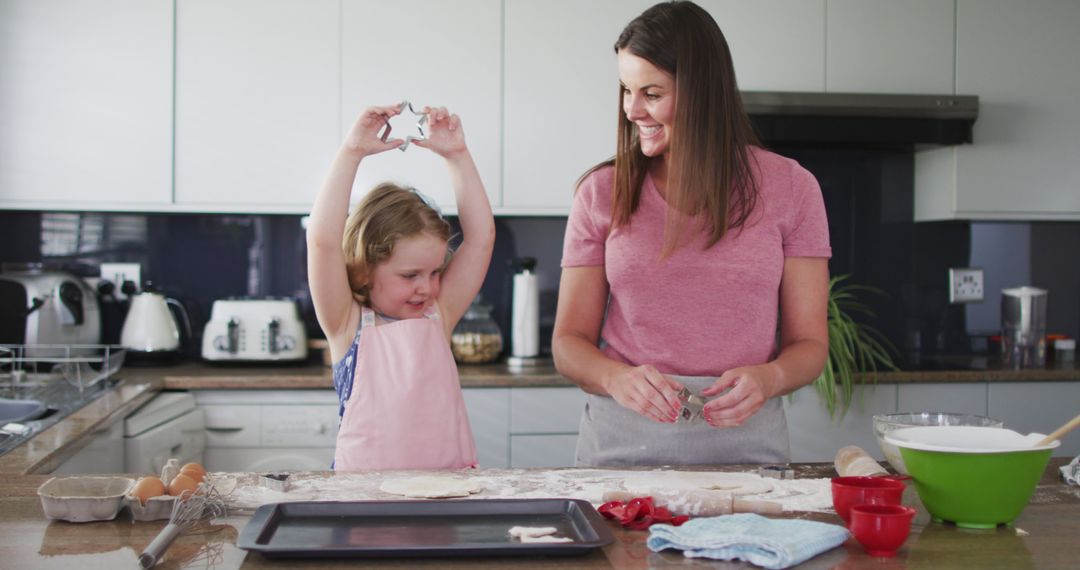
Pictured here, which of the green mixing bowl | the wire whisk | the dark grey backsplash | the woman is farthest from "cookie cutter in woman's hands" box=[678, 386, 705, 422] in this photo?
the dark grey backsplash

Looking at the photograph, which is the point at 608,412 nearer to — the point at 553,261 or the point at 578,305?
the point at 578,305

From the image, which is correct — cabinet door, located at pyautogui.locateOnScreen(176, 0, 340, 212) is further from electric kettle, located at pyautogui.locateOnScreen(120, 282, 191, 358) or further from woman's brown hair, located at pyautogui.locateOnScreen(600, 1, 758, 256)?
woman's brown hair, located at pyautogui.locateOnScreen(600, 1, 758, 256)

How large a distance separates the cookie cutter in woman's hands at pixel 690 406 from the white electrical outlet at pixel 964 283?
7.52 ft

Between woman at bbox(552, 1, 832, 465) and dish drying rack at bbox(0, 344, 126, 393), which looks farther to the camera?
dish drying rack at bbox(0, 344, 126, 393)

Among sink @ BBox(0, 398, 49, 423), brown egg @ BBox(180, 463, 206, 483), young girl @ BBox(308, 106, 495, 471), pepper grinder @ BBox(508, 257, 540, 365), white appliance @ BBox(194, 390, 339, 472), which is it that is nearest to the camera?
brown egg @ BBox(180, 463, 206, 483)

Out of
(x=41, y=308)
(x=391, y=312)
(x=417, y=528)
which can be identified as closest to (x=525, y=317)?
(x=41, y=308)

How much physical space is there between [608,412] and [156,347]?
6.40 ft

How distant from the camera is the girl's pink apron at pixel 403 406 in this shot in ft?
5.41

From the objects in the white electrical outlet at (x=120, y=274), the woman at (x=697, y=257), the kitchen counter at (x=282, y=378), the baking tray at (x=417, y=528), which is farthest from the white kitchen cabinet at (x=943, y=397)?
the white electrical outlet at (x=120, y=274)

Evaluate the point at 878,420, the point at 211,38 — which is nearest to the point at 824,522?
the point at 878,420

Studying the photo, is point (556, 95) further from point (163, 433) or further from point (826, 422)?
point (163, 433)

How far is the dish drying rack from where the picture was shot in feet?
8.22

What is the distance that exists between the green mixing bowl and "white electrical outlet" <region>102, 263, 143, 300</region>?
2.75 meters

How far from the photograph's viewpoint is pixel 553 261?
3.51 metres
